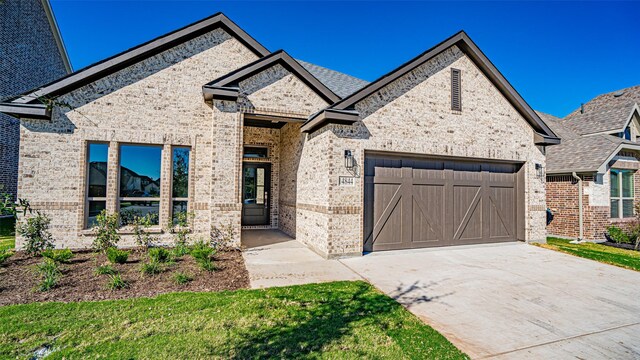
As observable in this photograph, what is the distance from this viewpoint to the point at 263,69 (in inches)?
344

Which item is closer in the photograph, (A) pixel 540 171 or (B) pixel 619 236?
(A) pixel 540 171

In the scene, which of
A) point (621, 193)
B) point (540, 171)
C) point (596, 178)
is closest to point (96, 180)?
point (540, 171)

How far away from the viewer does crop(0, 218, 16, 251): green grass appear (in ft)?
27.8

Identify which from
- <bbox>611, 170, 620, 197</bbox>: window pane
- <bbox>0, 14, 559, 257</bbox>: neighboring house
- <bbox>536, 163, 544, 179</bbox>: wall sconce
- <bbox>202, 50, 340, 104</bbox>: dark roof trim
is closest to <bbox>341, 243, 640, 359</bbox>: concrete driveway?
<bbox>0, 14, 559, 257</bbox>: neighboring house

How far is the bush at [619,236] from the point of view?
1149 cm

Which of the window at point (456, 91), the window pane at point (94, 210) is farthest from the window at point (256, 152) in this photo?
the window at point (456, 91)

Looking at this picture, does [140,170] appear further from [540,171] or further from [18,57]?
[540,171]

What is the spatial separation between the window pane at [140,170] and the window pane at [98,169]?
40 cm

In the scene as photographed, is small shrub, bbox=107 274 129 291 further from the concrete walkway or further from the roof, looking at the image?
the roof

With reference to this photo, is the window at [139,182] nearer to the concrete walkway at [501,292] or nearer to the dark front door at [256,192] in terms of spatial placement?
the concrete walkway at [501,292]

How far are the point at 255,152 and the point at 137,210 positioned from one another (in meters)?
5.22

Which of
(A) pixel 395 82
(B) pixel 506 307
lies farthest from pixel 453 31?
(B) pixel 506 307

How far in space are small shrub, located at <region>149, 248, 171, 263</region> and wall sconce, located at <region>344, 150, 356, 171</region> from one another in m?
4.73

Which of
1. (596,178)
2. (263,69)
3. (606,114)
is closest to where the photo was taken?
(263,69)
